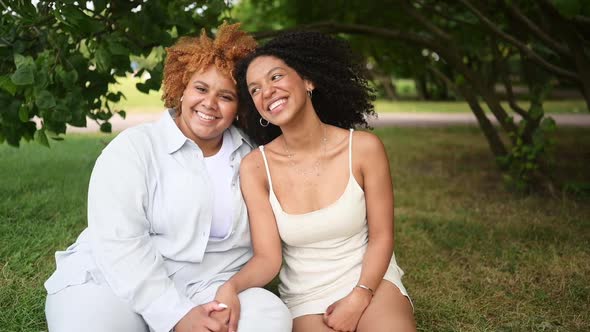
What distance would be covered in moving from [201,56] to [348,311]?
138 centimetres

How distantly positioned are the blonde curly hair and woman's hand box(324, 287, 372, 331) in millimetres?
1184

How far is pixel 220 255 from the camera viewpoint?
324cm

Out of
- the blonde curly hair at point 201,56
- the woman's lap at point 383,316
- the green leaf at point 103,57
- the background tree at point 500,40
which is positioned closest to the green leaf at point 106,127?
the green leaf at point 103,57

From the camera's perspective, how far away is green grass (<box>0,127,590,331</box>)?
12.8ft

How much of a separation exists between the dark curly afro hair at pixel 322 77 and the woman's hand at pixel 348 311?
3.25ft

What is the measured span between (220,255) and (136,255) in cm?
45

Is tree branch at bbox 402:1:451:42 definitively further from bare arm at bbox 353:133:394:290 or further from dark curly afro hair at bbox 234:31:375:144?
bare arm at bbox 353:133:394:290

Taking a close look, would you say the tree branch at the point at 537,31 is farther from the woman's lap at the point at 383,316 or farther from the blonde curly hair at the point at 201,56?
the woman's lap at the point at 383,316

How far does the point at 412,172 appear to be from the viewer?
29.4 ft

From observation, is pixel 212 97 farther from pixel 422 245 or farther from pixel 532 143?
pixel 532 143

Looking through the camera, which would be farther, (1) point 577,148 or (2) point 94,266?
(1) point 577,148

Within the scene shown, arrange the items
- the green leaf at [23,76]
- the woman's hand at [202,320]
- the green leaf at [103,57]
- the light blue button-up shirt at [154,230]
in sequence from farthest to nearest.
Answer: the green leaf at [103,57], the green leaf at [23,76], the light blue button-up shirt at [154,230], the woman's hand at [202,320]

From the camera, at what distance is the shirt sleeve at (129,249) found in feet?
9.59

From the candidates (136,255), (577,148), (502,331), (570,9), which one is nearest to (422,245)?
(502,331)
